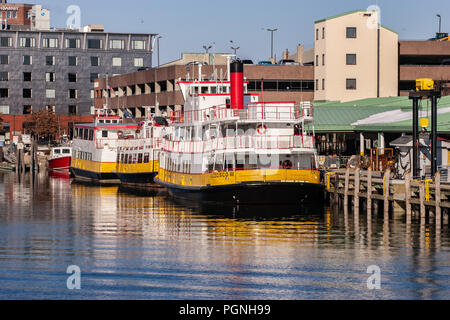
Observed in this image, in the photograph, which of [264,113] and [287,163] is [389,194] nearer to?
[287,163]

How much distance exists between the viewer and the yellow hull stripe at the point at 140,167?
75.3 meters

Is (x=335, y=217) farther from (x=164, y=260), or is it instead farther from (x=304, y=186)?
(x=164, y=260)

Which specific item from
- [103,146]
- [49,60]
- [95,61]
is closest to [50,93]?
[49,60]

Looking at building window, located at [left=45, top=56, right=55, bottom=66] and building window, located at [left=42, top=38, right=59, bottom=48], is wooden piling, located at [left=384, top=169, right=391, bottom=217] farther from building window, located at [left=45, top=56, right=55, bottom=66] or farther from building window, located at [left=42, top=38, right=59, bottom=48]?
building window, located at [left=42, top=38, right=59, bottom=48]

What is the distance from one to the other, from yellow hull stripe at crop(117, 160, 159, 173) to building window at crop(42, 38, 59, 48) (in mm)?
91821

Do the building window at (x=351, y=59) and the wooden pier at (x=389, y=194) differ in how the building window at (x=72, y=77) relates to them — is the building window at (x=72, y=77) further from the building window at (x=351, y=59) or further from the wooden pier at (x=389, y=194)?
the wooden pier at (x=389, y=194)

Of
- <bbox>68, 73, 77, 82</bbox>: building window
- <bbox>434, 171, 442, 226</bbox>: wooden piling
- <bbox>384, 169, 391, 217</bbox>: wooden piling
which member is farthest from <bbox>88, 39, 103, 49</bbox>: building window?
<bbox>434, 171, 442, 226</bbox>: wooden piling

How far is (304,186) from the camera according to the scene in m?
54.7

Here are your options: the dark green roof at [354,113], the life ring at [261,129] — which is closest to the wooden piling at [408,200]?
the life ring at [261,129]

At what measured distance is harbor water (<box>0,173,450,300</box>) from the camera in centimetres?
3038

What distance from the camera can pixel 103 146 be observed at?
84.8 meters

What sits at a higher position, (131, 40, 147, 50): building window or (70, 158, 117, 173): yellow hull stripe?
(131, 40, 147, 50): building window
